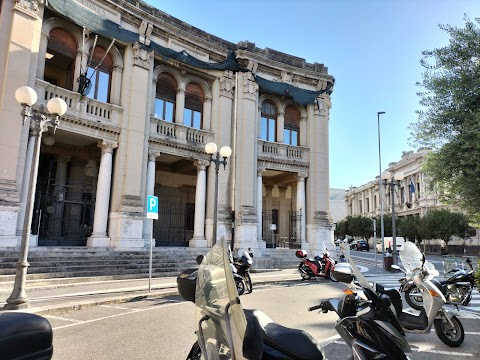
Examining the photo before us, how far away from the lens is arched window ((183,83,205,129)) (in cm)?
1923

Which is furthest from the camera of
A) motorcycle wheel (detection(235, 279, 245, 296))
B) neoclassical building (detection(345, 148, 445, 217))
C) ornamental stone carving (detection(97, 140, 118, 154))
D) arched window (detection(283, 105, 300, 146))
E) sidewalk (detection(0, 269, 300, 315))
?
neoclassical building (detection(345, 148, 445, 217))

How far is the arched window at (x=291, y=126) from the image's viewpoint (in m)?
22.3

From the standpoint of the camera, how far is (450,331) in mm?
5680

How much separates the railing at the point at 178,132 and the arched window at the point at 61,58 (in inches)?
158

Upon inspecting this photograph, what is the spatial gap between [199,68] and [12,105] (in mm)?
9338

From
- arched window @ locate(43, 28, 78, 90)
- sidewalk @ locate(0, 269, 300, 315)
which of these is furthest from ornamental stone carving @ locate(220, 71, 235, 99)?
sidewalk @ locate(0, 269, 300, 315)

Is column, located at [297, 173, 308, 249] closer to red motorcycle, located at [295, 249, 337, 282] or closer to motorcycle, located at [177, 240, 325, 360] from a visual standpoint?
red motorcycle, located at [295, 249, 337, 282]

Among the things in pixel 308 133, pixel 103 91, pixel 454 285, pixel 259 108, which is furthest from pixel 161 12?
pixel 454 285

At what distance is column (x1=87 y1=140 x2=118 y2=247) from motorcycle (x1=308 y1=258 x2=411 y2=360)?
12687 mm

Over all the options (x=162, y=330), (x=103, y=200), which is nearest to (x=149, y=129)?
(x=103, y=200)

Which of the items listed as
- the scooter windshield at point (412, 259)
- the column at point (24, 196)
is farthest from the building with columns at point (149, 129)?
the scooter windshield at point (412, 259)

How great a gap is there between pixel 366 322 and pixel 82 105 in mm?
14570

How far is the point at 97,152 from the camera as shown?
17781mm

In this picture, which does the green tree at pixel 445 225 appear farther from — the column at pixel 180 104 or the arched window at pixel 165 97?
the arched window at pixel 165 97
